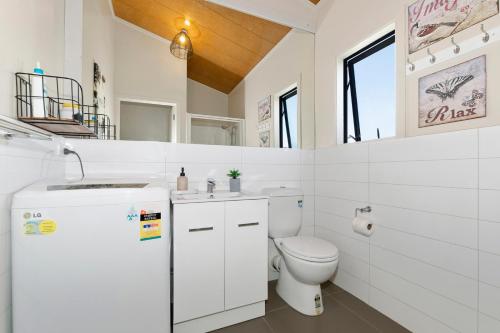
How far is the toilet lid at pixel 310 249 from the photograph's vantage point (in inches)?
61.2

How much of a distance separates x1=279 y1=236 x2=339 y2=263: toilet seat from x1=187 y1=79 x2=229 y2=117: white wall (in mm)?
1219

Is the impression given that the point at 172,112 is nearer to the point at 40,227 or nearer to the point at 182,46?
A: the point at 182,46

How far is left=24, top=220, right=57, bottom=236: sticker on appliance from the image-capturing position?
97 centimetres

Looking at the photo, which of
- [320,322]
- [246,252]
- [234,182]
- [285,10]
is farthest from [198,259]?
[285,10]

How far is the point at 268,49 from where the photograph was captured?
2295mm

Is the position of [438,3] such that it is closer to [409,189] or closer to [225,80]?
[409,189]

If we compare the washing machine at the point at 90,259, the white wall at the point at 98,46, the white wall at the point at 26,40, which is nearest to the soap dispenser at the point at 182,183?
the washing machine at the point at 90,259

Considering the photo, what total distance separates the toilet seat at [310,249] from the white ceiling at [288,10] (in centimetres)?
198

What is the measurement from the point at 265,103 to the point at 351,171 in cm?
102

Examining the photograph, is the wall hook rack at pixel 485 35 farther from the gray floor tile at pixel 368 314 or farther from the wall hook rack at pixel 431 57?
the gray floor tile at pixel 368 314

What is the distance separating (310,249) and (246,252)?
46 centimetres

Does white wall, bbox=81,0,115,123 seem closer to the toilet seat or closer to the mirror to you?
the mirror

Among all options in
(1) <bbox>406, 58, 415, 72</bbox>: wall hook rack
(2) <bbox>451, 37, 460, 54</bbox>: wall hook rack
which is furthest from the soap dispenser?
(2) <bbox>451, 37, 460, 54</bbox>: wall hook rack

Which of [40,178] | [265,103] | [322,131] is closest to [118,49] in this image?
[40,178]
